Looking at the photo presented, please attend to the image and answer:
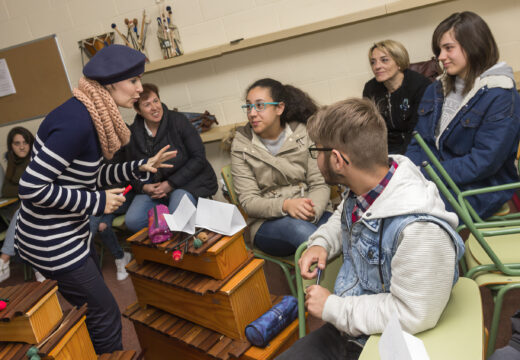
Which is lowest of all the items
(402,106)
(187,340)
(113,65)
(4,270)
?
(4,270)

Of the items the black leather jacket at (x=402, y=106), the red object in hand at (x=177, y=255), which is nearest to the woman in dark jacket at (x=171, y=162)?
the red object in hand at (x=177, y=255)

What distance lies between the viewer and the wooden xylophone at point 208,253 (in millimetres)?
1662

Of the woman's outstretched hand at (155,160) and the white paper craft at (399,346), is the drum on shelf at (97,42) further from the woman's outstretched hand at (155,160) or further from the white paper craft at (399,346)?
the white paper craft at (399,346)

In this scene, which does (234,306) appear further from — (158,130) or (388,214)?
(158,130)

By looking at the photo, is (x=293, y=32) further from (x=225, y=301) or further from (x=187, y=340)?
(x=187, y=340)

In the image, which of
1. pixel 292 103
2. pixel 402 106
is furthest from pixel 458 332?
pixel 402 106

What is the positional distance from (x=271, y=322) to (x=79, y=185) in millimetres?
955

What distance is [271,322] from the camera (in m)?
1.63

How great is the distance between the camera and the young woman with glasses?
7.04 feet

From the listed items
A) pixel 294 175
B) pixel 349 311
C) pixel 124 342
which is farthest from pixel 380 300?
pixel 124 342

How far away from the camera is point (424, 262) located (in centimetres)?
96

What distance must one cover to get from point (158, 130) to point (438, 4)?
209 cm

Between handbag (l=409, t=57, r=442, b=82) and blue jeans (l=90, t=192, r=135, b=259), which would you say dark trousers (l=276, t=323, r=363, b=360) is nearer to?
handbag (l=409, t=57, r=442, b=82)

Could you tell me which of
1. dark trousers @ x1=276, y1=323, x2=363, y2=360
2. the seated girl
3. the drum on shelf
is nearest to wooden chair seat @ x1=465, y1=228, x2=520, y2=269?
dark trousers @ x1=276, y1=323, x2=363, y2=360
